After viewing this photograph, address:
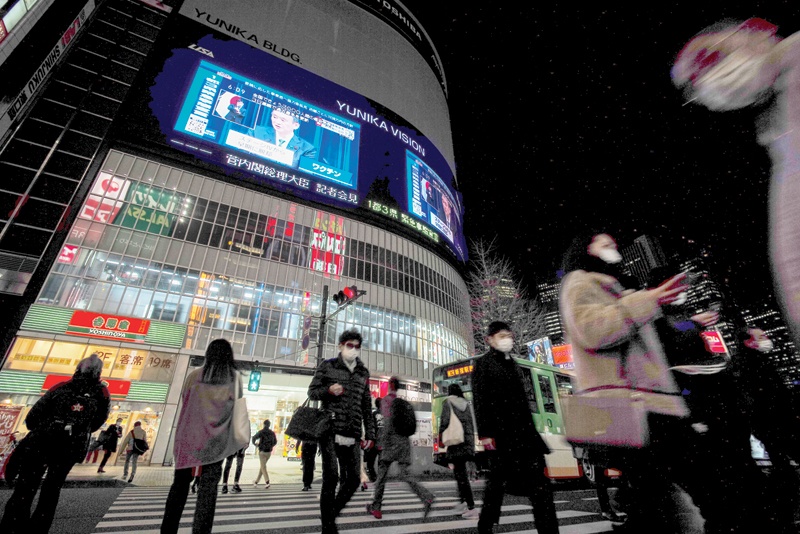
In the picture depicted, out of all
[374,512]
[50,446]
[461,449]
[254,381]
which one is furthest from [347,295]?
[50,446]

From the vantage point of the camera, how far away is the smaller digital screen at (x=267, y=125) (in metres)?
27.2

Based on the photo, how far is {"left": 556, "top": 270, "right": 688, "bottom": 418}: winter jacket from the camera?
1435 millimetres

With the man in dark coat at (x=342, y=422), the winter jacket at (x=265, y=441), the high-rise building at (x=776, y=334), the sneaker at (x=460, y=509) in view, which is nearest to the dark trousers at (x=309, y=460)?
the winter jacket at (x=265, y=441)

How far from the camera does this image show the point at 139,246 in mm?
20500

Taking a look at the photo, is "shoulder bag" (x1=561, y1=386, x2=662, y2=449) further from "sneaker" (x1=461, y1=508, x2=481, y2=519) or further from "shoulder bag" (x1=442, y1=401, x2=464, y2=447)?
"shoulder bag" (x1=442, y1=401, x2=464, y2=447)

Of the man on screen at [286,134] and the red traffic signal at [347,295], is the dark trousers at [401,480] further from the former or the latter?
the man on screen at [286,134]

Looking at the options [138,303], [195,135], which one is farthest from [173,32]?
[138,303]

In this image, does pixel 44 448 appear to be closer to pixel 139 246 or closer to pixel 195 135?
pixel 139 246

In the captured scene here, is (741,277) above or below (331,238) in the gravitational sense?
below

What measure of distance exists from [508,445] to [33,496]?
411 cm

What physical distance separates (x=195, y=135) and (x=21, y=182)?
1541cm

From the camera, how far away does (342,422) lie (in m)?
3.31

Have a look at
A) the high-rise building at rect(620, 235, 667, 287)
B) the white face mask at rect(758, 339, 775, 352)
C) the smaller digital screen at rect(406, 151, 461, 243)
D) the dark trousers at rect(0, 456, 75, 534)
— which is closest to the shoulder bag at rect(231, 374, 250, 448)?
the dark trousers at rect(0, 456, 75, 534)

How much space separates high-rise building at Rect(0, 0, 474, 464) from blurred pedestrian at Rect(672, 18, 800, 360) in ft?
43.7
